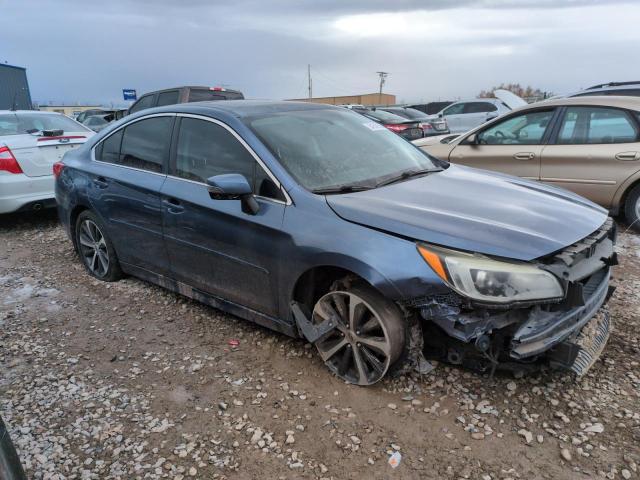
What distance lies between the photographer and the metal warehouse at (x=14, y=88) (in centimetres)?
3189

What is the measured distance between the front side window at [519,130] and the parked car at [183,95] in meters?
5.82

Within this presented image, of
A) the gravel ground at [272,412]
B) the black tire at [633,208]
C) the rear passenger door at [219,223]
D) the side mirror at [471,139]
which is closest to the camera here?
the gravel ground at [272,412]

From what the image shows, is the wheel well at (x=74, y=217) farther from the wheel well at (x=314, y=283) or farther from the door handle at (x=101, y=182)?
the wheel well at (x=314, y=283)

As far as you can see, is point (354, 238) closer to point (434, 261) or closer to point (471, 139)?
point (434, 261)

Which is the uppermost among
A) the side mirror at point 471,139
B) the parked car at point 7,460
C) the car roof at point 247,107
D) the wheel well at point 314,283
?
the car roof at point 247,107

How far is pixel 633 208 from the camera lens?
5.62 m

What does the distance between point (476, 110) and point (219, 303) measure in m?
14.9

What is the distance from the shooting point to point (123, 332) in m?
3.76

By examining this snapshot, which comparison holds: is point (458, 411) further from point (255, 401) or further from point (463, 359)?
point (255, 401)

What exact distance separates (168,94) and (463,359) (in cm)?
949

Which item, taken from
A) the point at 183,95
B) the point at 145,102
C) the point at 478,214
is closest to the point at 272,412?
the point at 478,214

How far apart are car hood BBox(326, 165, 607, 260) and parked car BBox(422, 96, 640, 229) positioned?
275 centimetres

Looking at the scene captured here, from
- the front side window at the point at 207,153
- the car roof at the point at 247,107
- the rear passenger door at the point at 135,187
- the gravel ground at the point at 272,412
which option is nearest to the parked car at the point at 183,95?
the rear passenger door at the point at 135,187

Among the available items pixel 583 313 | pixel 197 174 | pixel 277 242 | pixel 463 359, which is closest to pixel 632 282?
pixel 583 313
